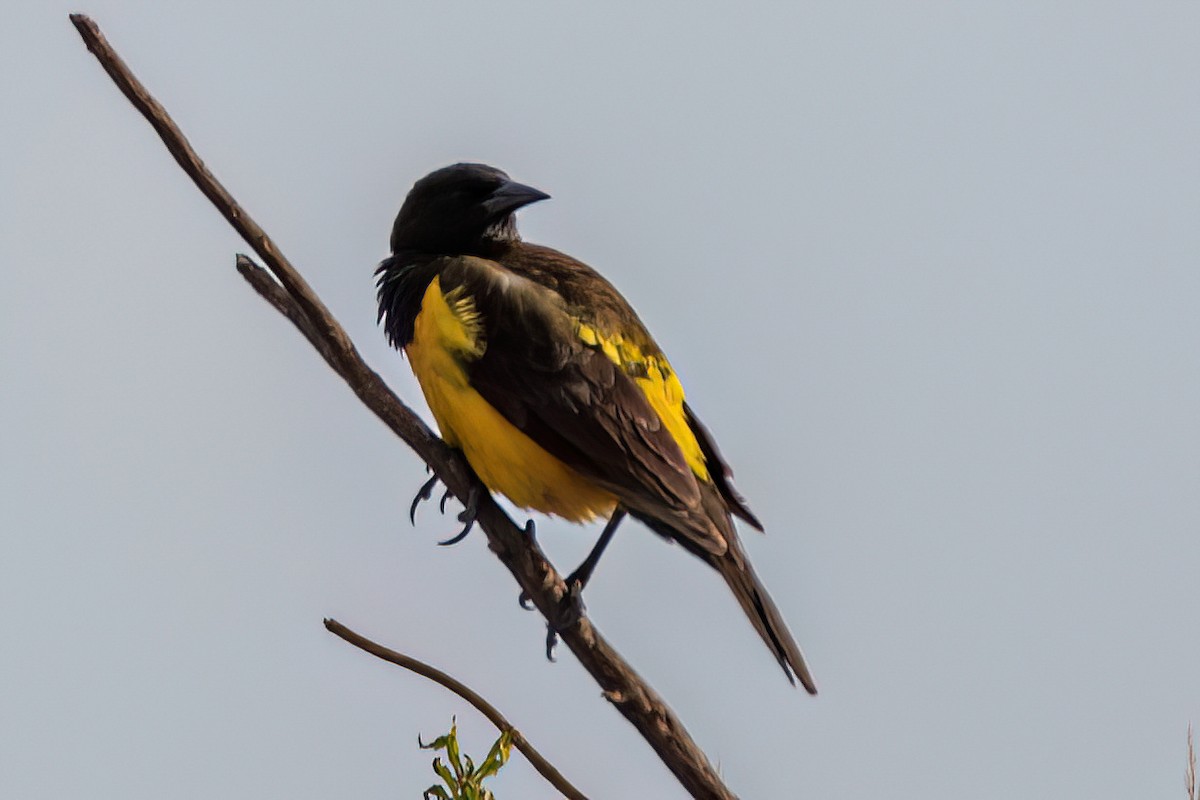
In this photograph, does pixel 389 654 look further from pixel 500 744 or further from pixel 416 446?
pixel 416 446

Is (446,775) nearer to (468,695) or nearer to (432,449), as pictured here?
(468,695)

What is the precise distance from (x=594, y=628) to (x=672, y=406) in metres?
1.31

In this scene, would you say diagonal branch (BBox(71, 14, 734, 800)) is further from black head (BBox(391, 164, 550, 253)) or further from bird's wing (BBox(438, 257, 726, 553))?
black head (BBox(391, 164, 550, 253))

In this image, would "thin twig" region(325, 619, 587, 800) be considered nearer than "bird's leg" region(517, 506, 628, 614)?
Yes

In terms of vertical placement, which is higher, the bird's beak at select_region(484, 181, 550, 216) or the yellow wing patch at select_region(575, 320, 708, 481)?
the bird's beak at select_region(484, 181, 550, 216)

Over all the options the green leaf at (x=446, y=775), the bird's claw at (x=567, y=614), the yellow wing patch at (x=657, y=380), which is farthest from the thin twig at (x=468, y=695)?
the yellow wing patch at (x=657, y=380)

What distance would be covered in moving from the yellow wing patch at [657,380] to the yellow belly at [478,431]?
1.07ft

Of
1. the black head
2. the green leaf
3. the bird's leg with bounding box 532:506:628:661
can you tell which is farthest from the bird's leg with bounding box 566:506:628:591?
the green leaf

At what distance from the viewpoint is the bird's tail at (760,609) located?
4.39m

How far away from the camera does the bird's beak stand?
17.9ft

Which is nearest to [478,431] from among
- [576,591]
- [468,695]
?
[576,591]

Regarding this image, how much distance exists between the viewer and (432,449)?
445cm

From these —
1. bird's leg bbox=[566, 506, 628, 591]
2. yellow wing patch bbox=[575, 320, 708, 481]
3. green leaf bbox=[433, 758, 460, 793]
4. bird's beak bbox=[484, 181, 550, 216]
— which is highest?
bird's beak bbox=[484, 181, 550, 216]

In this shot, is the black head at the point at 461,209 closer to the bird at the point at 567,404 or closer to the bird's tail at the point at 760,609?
the bird at the point at 567,404
